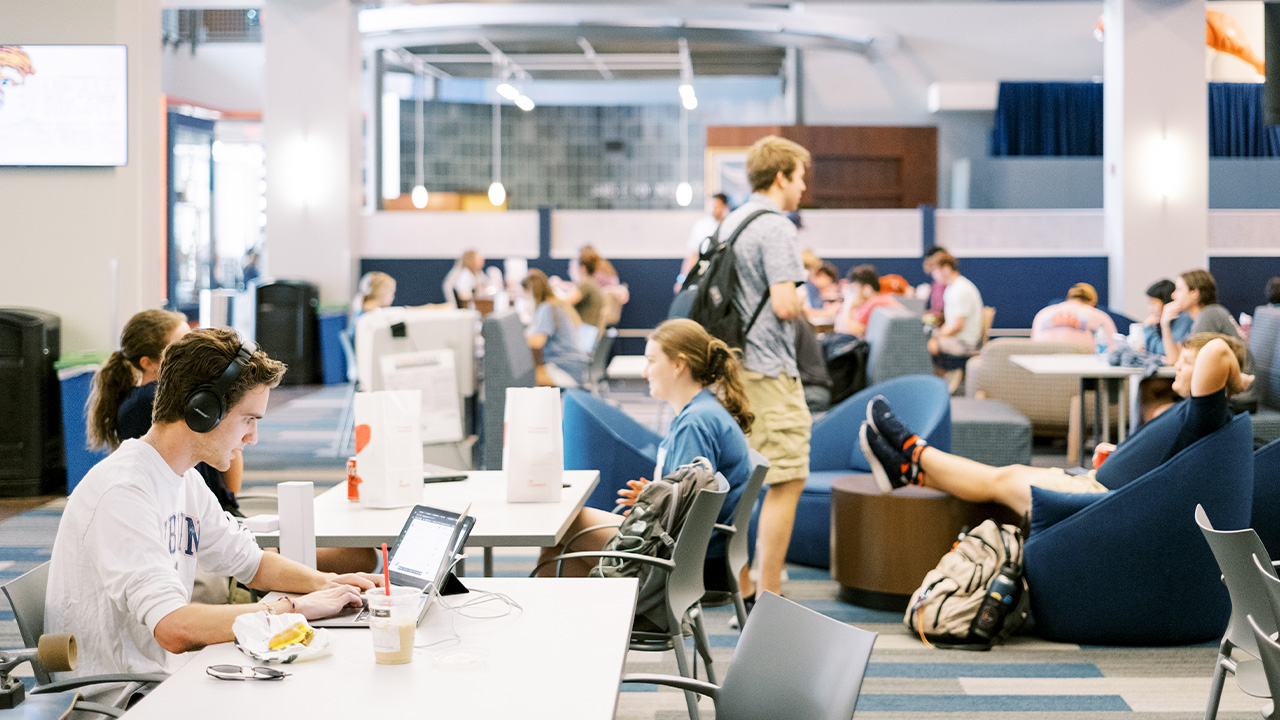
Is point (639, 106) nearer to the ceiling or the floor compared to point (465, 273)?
nearer to the ceiling

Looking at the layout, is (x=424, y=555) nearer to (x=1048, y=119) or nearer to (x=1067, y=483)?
(x=1067, y=483)

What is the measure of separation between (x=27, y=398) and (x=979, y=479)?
5.10m

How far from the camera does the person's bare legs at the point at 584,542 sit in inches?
135

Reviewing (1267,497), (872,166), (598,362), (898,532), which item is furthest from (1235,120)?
(898,532)

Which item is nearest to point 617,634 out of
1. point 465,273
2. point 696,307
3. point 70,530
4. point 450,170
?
point 70,530

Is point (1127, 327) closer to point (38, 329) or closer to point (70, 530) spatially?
point (38, 329)

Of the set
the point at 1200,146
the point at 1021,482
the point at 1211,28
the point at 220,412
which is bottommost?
the point at 1021,482

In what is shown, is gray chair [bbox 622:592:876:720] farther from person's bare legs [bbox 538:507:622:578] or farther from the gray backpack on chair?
person's bare legs [bbox 538:507:622:578]

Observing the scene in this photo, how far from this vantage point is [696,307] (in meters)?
4.11

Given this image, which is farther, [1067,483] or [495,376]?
[495,376]

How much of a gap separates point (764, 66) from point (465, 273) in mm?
8811

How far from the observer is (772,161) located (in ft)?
13.3

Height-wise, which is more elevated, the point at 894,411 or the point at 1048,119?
the point at 1048,119

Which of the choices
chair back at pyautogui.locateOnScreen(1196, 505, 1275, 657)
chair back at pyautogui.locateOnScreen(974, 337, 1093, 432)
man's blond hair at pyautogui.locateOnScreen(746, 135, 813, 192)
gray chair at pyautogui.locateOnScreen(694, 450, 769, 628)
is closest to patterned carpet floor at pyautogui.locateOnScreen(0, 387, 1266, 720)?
gray chair at pyautogui.locateOnScreen(694, 450, 769, 628)
